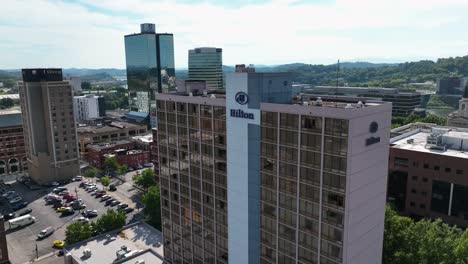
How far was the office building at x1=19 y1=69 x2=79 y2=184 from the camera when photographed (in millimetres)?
143750

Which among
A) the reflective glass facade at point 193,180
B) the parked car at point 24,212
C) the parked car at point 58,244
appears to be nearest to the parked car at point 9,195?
the parked car at point 24,212

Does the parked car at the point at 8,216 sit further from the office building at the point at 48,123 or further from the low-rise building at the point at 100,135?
the low-rise building at the point at 100,135

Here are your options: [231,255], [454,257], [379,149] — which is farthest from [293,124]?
[454,257]

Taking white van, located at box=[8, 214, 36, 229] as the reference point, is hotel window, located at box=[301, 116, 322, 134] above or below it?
above

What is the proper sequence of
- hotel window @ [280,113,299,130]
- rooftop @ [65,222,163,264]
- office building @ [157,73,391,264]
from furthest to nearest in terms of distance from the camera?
rooftop @ [65,222,163,264]
hotel window @ [280,113,299,130]
office building @ [157,73,391,264]

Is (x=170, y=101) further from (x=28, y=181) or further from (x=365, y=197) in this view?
(x=28, y=181)

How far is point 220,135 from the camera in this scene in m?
51.9

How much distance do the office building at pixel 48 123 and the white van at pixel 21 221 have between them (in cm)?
4065

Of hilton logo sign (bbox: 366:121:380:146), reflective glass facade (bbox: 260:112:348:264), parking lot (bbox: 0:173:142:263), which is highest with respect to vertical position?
hilton logo sign (bbox: 366:121:380:146)

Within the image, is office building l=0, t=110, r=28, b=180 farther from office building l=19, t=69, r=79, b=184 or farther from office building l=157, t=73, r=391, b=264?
office building l=157, t=73, r=391, b=264

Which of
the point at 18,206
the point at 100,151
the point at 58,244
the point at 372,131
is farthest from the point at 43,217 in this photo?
the point at 372,131

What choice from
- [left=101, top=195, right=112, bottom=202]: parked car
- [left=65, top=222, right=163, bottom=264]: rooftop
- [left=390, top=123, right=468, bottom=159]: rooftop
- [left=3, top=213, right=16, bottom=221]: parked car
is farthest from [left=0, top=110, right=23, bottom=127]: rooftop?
[left=390, top=123, right=468, bottom=159]: rooftop

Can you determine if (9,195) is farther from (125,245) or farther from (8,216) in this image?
(125,245)

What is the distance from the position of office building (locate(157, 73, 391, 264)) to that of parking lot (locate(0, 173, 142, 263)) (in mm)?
57089
